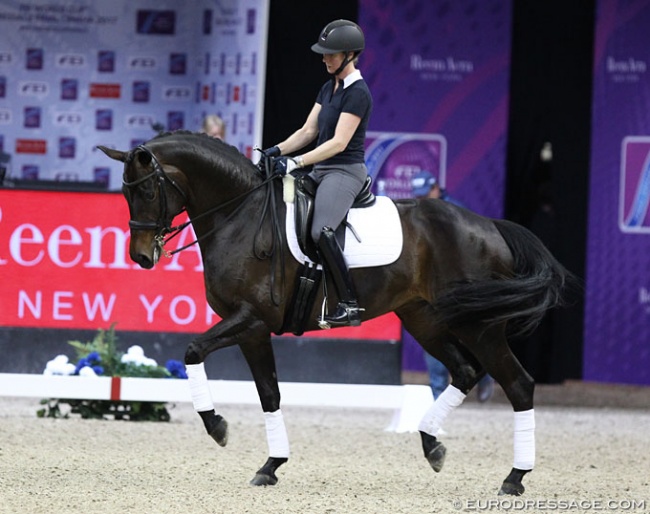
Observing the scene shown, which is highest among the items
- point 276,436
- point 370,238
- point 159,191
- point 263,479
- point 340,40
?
point 340,40

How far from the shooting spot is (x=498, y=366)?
7.82m

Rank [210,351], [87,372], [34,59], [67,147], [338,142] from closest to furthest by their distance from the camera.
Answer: [210,351] < [338,142] < [87,372] < [34,59] < [67,147]

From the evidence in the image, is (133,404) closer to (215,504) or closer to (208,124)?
(208,124)

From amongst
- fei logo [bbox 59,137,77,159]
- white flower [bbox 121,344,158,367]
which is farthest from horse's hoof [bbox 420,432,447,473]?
fei logo [bbox 59,137,77,159]

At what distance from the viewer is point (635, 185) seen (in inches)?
529

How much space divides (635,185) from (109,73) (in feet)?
17.8

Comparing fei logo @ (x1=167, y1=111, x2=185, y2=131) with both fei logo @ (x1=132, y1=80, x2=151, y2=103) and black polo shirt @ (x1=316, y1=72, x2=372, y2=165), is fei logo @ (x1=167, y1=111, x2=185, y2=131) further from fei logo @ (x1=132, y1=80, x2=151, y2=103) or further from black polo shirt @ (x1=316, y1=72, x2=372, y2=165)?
black polo shirt @ (x1=316, y1=72, x2=372, y2=165)

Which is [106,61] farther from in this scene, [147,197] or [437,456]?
[437,456]

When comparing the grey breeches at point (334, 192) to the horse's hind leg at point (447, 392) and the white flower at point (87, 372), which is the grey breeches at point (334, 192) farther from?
the white flower at point (87, 372)

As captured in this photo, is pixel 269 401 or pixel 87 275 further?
pixel 87 275

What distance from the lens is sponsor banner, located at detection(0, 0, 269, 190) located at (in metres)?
13.1

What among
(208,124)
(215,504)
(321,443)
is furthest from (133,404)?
(215,504)

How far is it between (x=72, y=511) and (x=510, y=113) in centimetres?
811

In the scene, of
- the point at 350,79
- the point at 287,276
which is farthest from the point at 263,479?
the point at 350,79
